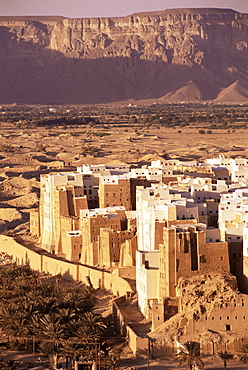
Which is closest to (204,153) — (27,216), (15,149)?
(15,149)

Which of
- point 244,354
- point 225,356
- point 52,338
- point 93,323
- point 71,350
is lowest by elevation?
point 244,354

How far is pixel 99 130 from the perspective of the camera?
423ft

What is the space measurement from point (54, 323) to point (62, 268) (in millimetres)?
12830

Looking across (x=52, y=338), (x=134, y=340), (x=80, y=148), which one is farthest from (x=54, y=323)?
(x=80, y=148)

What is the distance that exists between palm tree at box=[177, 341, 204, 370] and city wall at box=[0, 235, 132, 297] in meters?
7.50

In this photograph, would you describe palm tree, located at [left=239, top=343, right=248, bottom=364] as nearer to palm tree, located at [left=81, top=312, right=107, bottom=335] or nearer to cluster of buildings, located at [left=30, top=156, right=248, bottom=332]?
cluster of buildings, located at [left=30, top=156, right=248, bottom=332]

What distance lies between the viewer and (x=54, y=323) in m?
31.0

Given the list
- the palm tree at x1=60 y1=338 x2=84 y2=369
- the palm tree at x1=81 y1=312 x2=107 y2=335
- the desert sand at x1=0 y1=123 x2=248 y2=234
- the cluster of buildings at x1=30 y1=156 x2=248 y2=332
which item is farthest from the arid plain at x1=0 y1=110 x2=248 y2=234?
the palm tree at x1=60 y1=338 x2=84 y2=369

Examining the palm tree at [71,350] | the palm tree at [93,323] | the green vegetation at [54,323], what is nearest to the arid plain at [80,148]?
the green vegetation at [54,323]

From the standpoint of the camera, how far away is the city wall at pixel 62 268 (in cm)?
3916

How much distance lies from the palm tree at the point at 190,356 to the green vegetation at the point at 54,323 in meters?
2.38

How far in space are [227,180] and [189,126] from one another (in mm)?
81932

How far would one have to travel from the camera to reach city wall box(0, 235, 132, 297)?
39156 mm

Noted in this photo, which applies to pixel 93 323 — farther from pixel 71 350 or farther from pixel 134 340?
pixel 71 350
